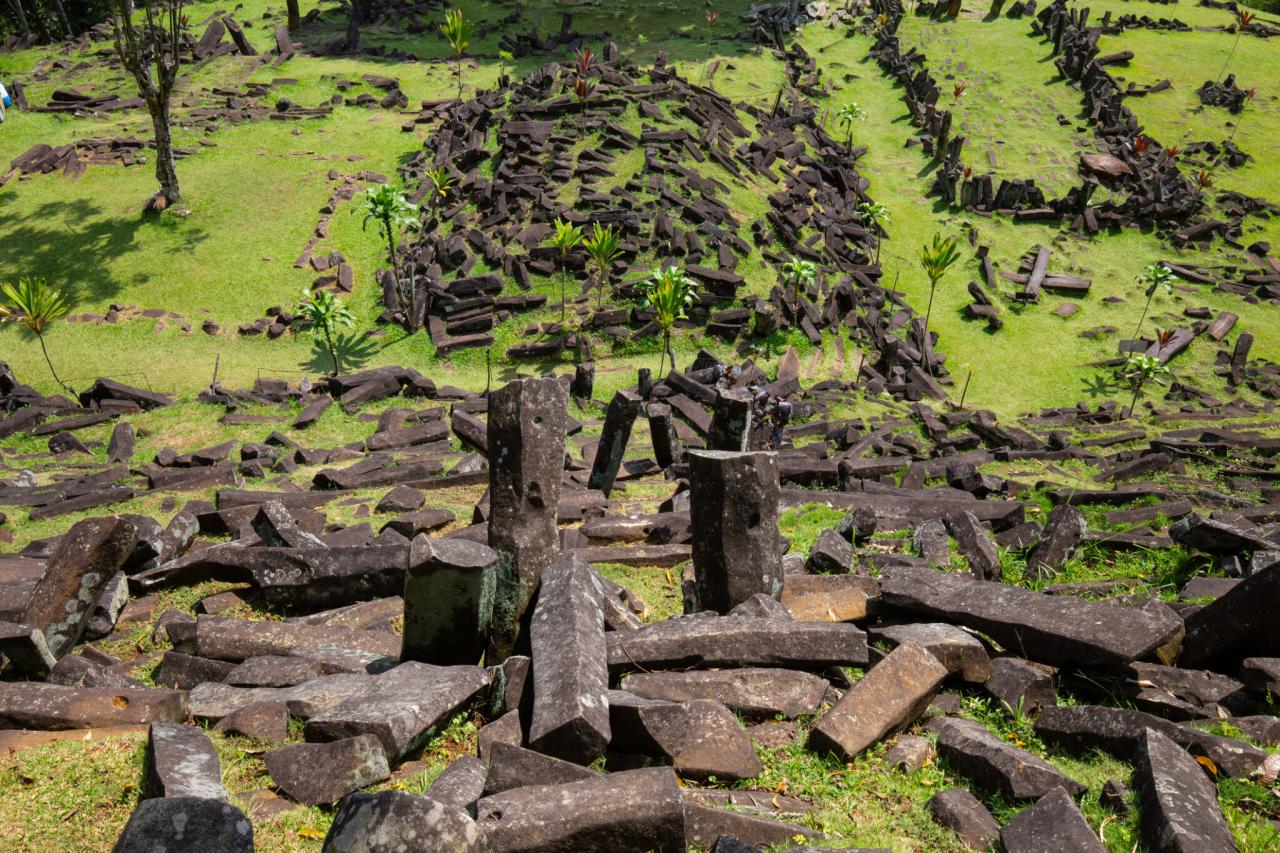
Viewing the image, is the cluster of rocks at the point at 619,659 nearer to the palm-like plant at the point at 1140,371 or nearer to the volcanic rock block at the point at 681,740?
the volcanic rock block at the point at 681,740

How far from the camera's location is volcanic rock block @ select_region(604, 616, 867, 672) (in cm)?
582

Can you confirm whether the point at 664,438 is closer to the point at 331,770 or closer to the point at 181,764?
the point at 331,770

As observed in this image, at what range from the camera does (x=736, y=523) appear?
6594 mm

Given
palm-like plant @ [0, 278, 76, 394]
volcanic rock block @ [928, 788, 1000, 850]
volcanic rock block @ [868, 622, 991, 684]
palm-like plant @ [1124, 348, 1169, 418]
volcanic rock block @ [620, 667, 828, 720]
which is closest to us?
volcanic rock block @ [928, 788, 1000, 850]

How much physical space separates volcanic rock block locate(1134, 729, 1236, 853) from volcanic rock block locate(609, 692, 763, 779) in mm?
2086

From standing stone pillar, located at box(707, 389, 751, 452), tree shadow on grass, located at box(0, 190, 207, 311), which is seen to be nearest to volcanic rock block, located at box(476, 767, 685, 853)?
standing stone pillar, located at box(707, 389, 751, 452)

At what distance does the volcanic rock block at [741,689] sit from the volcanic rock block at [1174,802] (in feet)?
6.39

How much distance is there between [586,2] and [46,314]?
32582mm

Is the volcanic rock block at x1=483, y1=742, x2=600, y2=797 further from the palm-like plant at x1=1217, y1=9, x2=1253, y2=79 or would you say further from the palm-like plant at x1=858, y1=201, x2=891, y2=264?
the palm-like plant at x1=1217, y1=9, x2=1253, y2=79

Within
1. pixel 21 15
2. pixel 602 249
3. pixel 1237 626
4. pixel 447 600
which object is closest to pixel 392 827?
pixel 447 600

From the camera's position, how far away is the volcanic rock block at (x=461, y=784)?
14.4 ft

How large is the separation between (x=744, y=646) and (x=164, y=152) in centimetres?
2254

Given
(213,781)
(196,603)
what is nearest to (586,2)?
(196,603)

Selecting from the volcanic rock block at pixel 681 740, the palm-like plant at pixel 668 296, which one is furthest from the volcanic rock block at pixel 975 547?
the palm-like plant at pixel 668 296
